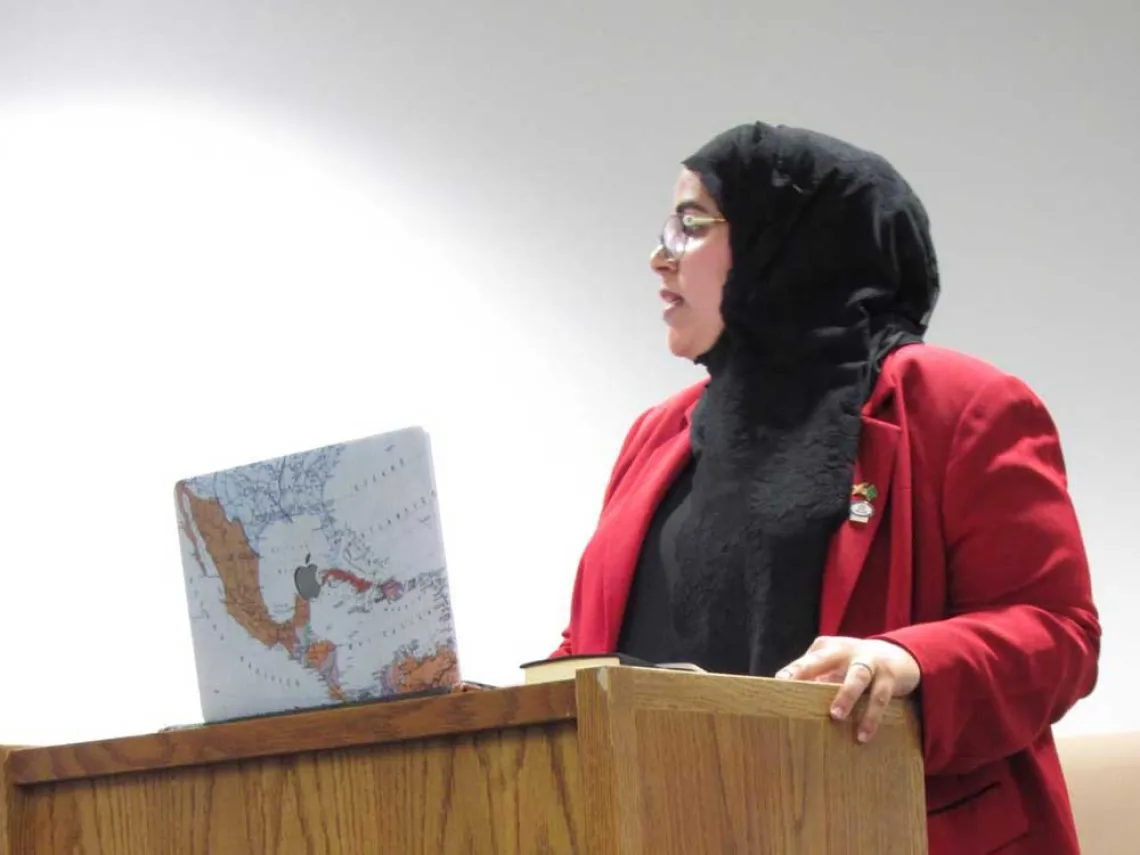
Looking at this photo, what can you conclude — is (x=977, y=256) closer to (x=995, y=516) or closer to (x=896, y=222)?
(x=896, y=222)

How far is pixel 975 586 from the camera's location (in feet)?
5.09

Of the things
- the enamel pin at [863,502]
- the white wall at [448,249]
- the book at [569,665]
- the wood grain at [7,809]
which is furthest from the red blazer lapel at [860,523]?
the white wall at [448,249]

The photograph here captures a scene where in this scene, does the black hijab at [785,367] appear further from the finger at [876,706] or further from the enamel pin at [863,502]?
the finger at [876,706]

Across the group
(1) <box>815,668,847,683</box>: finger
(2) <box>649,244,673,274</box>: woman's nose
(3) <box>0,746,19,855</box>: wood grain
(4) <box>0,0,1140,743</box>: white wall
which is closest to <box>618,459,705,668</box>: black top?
(2) <box>649,244,673,274</box>: woman's nose

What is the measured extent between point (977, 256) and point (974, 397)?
1.36 m

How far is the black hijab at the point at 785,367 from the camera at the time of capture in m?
1.61

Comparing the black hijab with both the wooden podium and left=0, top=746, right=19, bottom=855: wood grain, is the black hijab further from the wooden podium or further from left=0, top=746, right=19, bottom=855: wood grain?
left=0, top=746, right=19, bottom=855: wood grain

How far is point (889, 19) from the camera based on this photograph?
9.80 ft

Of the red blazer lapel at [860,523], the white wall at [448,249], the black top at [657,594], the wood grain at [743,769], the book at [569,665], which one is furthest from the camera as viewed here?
the white wall at [448,249]

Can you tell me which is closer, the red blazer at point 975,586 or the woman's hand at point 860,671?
the woman's hand at point 860,671

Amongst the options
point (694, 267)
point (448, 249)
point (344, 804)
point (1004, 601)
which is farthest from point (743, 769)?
point (448, 249)

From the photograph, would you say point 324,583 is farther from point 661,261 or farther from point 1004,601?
point 661,261

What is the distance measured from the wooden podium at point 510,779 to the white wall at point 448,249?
146cm

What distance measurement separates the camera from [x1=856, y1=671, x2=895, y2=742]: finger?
1.32 metres
